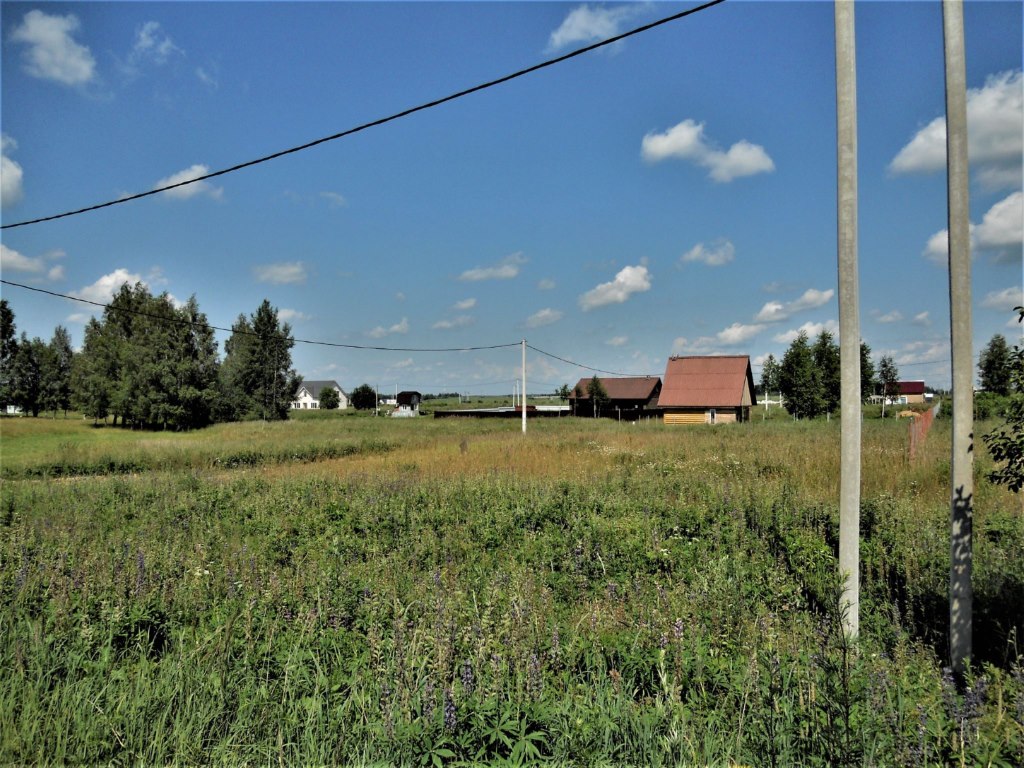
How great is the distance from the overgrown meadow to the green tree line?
1520 inches

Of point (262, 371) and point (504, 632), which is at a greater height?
point (262, 371)

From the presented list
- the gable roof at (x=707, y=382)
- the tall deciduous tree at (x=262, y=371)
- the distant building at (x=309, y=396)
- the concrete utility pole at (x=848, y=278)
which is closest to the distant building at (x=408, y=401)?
the distant building at (x=309, y=396)

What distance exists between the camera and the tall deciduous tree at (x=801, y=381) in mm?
49781

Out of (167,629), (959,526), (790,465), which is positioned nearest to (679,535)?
(959,526)

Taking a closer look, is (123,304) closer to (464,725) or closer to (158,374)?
(158,374)

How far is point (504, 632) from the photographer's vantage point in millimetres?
3936

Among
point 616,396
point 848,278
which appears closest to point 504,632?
point 848,278

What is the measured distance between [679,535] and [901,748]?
5.01 m

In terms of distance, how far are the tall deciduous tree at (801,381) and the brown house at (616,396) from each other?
595 inches

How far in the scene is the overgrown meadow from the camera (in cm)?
289

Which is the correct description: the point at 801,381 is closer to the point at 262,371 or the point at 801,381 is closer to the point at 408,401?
the point at 262,371

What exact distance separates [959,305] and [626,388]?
6605cm

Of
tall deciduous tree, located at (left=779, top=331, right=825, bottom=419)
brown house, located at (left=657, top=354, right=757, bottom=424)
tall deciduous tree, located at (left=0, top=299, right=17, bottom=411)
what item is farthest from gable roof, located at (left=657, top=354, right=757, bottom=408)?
tall deciduous tree, located at (left=0, top=299, right=17, bottom=411)

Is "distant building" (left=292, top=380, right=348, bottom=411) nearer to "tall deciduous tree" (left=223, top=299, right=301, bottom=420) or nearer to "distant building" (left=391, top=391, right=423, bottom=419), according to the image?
"distant building" (left=391, top=391, right=423, bottom=419)
